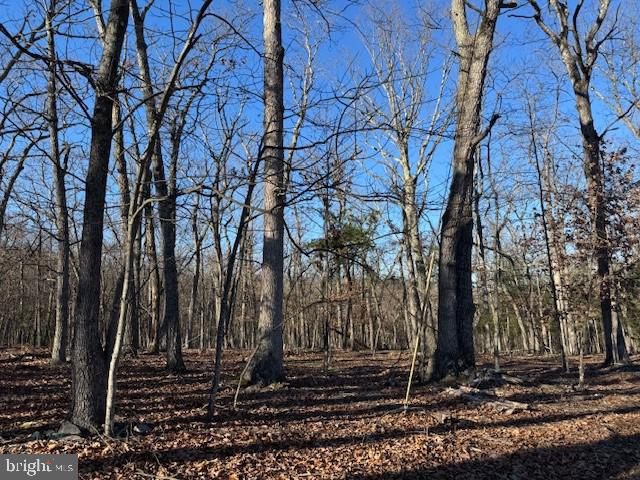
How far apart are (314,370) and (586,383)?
544 cm

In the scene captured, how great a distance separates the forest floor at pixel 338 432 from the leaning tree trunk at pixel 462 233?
0.74 m

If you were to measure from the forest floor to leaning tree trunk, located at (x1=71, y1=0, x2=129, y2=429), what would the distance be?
1.22 ft

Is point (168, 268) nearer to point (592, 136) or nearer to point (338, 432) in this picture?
point (338, 432)

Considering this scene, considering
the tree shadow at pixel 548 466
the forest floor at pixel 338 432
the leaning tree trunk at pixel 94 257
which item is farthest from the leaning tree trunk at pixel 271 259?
the tree shadow at pixel 548 466

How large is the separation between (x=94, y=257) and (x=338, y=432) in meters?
3.05

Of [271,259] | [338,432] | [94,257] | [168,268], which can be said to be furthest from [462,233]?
[94,257]

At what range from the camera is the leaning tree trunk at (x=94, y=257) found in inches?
170

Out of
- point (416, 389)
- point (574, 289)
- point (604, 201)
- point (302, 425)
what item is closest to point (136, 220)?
point (302, 425)

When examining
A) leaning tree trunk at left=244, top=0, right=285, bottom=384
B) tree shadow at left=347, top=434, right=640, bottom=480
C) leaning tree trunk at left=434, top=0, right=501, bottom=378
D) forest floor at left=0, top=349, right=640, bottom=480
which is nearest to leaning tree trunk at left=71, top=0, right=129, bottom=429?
forest floor at left=0, top=349, right=640, bottom=480

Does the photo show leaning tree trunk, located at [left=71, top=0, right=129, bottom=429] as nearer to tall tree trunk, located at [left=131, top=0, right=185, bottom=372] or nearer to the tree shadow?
the tree shadow

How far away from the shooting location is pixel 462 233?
8.22 m

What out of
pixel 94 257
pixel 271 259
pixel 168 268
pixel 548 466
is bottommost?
pixel 548 466

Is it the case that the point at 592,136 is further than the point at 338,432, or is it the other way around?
the point at 592,136

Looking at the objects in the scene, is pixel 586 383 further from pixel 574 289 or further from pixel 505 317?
pixel 505 317
